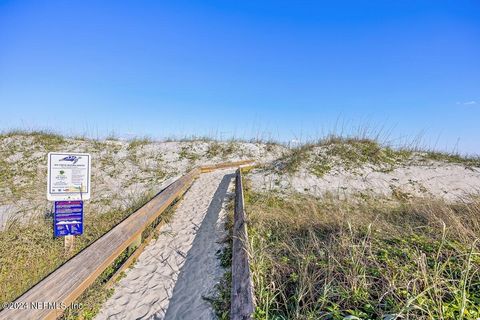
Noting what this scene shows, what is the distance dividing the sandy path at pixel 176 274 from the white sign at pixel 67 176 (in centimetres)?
176

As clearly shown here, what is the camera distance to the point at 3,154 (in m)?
12.1

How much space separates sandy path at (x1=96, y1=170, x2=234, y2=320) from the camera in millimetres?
3412

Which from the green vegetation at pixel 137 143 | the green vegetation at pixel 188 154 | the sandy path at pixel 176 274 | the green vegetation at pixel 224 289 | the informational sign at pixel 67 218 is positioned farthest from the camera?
the green vegetation at pixel 137 143

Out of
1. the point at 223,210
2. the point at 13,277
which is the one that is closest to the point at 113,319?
the point at 13,277

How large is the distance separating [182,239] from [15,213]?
4928mm

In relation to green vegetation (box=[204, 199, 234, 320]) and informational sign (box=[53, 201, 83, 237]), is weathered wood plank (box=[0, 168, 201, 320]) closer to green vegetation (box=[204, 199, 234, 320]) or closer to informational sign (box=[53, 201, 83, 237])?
informational sign (box=[53, 201, 83, 237])

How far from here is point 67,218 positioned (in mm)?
4648

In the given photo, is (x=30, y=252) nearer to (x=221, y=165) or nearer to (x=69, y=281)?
(x=69, y=281)

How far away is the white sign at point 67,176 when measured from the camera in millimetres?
4602

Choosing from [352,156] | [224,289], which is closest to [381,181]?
[352,156]

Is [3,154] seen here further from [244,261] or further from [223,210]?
[244,261]

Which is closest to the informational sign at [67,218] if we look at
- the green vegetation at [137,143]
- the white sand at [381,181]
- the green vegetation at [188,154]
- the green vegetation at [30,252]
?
the green vegetation at [30,252]

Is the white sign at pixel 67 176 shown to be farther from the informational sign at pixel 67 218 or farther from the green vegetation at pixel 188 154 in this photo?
the green vegetation at pixel 188 154

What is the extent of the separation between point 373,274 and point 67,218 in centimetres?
503
